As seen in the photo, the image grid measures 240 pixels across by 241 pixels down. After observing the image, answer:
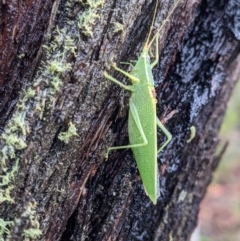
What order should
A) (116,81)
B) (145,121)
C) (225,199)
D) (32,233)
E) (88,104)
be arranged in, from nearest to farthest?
1. (32,233)
2. (88,104)
3. (116,81)
4. (145,121)
5. (225,199)

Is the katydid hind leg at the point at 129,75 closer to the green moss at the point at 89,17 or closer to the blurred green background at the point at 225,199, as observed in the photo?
the green moss at the point at 89,17

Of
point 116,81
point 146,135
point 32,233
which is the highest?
point 116,81

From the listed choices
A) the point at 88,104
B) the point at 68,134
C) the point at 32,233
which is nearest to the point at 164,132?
the point at 88,104

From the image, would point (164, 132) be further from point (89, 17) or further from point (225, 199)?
point (225, 199)

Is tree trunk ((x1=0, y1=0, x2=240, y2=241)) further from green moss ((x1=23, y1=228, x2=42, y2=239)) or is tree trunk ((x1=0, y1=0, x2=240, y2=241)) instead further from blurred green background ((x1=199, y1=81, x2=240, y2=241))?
blurred green background ((x1=199, y1=81, x2=240, y2=241))

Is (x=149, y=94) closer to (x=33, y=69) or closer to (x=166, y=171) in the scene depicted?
(x=166, y=171)

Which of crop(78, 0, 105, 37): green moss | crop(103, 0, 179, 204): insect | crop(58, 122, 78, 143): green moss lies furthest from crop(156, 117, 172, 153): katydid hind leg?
crop(78, 0, 105, 37): green moss

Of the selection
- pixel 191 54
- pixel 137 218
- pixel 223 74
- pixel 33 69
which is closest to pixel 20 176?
pixel 33 69

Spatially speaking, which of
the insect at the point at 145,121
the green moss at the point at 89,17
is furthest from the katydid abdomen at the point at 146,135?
the green moss at the point at 89,17
